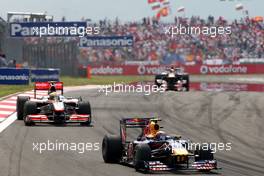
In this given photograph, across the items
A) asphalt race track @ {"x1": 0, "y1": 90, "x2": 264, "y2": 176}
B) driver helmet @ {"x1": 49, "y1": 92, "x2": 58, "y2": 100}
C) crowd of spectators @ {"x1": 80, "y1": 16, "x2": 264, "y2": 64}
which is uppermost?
crowd of spectators @ {"x1": 80, "y1": 16, "x2": 264, "y2": 64}

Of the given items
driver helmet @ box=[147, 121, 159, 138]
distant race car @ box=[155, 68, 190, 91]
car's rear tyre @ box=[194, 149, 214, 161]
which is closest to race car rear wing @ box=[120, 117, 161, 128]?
driver helmet @ box=[147, 121, 159, 138]


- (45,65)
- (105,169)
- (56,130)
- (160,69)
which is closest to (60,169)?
(105,169)

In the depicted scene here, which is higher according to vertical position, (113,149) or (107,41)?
(107,41)

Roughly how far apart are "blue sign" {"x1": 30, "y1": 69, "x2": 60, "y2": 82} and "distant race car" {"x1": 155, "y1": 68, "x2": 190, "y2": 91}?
8009 mm

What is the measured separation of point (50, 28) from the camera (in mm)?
50406

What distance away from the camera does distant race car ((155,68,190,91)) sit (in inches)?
1309

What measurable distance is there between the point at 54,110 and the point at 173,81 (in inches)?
625

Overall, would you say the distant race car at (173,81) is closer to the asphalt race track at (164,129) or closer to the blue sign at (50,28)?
the asphalt race track at (164,129)

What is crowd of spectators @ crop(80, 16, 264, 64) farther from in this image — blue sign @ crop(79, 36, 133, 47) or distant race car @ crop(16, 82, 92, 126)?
distant race car @ crop(16, 82, 92, 126)

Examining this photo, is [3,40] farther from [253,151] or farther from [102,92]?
[253,151]

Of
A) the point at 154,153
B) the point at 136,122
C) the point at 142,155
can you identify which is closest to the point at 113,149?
the point at 136,122

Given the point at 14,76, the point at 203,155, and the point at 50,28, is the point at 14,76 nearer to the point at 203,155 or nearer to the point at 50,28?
the point at 50,28

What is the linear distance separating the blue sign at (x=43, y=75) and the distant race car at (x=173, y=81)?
801 centimetres

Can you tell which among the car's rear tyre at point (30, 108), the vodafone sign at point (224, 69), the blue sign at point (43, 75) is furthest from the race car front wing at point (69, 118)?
the vodafone sign at point (224, 69)
